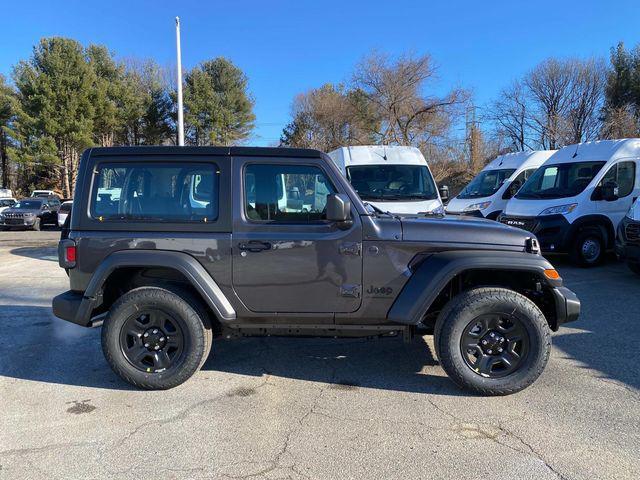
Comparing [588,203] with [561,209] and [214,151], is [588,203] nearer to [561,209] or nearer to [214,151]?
[561,209]

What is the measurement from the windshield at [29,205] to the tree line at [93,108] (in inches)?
479

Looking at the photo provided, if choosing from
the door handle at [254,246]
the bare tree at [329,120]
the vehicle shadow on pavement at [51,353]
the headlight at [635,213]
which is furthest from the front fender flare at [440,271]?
the bare tree at [329,120]

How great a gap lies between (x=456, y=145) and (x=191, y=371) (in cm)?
3183

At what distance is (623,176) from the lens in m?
10.1

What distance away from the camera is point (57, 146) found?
1415 inches

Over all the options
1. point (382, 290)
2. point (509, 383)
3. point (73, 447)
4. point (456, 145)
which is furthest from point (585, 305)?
point (456, 145)

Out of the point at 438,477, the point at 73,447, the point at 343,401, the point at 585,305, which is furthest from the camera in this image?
the point at 585,305

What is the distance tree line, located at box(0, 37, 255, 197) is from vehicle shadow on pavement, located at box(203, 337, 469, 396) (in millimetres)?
33928

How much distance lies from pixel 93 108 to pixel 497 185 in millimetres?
30569

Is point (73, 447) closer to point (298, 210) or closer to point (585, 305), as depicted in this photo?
point (298, 210)

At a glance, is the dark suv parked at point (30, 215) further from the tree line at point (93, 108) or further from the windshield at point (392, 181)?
the windshield at point (392, 181)

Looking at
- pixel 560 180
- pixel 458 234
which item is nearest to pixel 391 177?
pixel 560 180

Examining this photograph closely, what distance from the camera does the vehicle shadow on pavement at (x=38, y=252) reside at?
12734 mm

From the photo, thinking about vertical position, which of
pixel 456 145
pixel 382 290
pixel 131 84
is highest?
pixel 131 84
